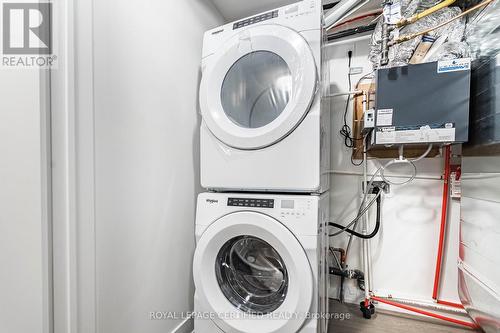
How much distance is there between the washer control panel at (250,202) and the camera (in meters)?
0.98

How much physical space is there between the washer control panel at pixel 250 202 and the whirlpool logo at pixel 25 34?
807 millimetres

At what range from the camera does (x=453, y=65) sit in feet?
3.21

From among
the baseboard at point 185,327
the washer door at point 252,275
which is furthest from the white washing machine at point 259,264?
the baseboard at point 185,327

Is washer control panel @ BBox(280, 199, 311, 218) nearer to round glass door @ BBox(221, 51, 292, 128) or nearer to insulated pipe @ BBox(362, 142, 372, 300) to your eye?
round glass door @ BBox(221, 51, 292, 128)

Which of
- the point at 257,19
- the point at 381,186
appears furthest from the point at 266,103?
the point at 381,186

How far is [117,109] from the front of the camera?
2.85 feet

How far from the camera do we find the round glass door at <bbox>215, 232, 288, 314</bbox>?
1098 millimetres

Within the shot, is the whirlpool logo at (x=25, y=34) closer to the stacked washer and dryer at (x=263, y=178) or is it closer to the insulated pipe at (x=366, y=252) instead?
the stacked washer and dryer at (x=263, y=178)

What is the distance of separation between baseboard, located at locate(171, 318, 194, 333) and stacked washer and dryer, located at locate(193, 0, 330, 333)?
0.56ft

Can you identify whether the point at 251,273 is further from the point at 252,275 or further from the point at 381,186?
the point at 381,186

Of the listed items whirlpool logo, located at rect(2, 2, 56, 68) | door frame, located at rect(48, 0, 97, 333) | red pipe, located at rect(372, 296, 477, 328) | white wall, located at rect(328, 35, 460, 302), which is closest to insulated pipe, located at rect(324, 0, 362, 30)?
white wall, located at rect(328, 35, 460, 302)

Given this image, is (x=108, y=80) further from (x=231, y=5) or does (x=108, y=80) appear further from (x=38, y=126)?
(x=231, y=5)

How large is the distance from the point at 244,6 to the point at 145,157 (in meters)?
1.25

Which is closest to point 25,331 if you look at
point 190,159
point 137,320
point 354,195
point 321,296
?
point 137,320
